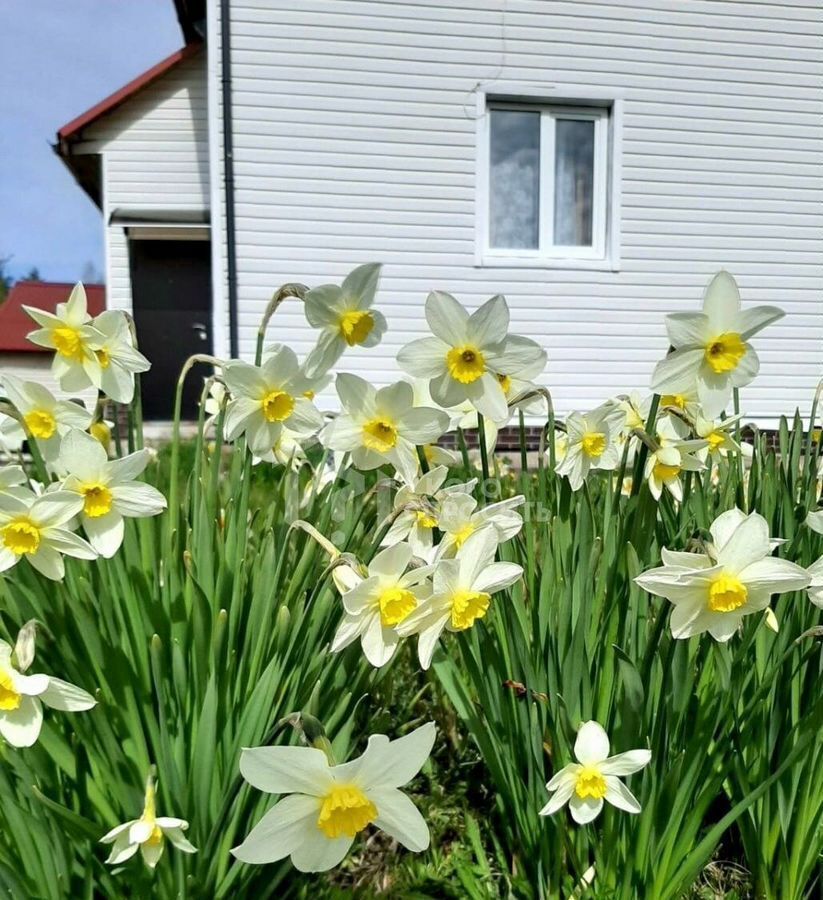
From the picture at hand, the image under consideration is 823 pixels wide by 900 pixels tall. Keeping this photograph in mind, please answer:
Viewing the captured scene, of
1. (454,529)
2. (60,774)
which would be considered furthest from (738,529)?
(60,774)

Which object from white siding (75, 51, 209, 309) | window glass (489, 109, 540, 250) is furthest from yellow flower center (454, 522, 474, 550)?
white siding (75, 51, 209, 309)

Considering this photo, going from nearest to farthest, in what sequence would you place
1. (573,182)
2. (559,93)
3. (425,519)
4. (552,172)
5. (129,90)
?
(425,519)
(559,93)
(552,172)
(573,182)
(129,90)

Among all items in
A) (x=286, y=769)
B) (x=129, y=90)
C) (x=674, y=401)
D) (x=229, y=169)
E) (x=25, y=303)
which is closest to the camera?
(x=286, y=769)

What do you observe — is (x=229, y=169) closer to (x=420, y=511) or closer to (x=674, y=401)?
(x=674, y=401)

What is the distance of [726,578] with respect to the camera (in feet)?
2.95

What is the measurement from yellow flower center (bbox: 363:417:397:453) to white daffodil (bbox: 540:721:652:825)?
0.51 m

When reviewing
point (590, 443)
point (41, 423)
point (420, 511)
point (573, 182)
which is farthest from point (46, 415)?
point (573, 182)

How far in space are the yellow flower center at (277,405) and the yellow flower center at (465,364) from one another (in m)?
0.27

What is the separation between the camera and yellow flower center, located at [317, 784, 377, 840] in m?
0.74

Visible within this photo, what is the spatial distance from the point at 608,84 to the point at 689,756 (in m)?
6.97

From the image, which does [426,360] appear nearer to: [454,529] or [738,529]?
[454,529]

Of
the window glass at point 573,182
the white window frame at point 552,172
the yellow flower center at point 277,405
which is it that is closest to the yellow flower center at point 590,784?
the yellow flower center at point 277,405

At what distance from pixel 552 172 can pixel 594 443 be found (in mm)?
6218

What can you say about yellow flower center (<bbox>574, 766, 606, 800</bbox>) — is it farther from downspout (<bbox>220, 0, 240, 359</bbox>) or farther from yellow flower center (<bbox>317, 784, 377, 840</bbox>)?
downspout (<bbox>220, 0, 240, 359</bbox>)
